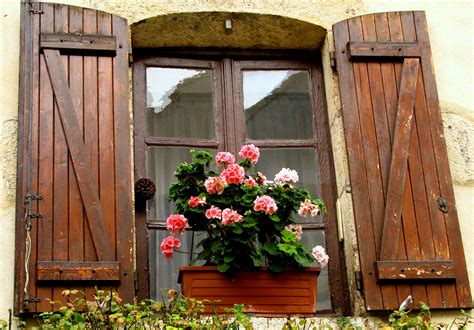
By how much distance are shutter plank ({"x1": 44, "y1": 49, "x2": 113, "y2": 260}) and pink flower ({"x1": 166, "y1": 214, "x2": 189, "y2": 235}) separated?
284 millimetres

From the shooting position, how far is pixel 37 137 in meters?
5.09

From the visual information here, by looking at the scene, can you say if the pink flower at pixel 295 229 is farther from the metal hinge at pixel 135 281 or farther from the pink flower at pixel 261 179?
Result: the metal hinge at pixel 135 281

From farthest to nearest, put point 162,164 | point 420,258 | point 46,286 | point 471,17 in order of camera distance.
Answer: point 471,17 < point 162,164 < point 420,258 < point 46,286

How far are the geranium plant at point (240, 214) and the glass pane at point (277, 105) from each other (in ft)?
2.10

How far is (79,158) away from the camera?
16.7 ft

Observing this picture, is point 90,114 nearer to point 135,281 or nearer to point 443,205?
point 135,281

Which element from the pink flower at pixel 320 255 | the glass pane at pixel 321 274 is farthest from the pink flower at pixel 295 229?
the glass pane at pixel 321 274

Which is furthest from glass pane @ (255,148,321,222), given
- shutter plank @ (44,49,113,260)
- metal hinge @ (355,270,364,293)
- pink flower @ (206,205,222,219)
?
shutter plank @ (44,49,113,260)

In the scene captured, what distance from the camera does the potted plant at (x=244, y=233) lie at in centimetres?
488

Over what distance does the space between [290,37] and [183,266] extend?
1.50 m

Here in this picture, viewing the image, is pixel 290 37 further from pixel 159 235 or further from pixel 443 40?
pixel 159 235

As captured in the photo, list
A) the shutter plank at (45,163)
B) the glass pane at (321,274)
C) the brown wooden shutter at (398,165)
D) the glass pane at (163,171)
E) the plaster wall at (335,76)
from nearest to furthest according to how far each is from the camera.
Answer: the shutter plank at (45,163), the brown wooden shutter at (398,165), the plaster wall at (335,76), the glass pane at (321,274), the glass pane at (163,171)

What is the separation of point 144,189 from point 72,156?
410mm

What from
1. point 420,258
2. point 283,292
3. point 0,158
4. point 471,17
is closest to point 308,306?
point 283,292
